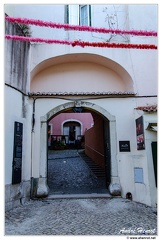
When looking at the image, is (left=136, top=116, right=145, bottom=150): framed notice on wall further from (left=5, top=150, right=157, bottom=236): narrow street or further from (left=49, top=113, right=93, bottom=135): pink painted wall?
(left=49, top=113, right=93, bottom=135): pink painted wall

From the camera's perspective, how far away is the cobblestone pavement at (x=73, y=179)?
7.57 m

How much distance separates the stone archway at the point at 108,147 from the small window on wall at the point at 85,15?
3042 millimetres

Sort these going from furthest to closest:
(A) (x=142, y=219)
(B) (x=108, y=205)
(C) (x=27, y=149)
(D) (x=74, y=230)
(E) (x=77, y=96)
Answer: (E) (x=77, y=96)
(C) (x=27, y=149)
(B) (x=108, y=205)
(A) (x=142, y=219)
(D) (x=74, y=230)

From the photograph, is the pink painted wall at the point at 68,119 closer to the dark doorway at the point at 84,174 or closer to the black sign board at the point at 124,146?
the dark doorway at the point at 84,174

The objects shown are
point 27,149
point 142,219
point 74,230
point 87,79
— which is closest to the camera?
point 74,230

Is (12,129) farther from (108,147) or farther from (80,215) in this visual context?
(108,147)

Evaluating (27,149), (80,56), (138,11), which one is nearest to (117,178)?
(27,149)

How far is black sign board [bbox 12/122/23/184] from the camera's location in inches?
228

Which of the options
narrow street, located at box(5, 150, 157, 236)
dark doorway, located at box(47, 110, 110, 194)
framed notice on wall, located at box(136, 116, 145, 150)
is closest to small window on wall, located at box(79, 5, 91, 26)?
dark doorway, located at box(47, 110, 110, 194)

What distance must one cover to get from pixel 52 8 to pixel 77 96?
134 inches

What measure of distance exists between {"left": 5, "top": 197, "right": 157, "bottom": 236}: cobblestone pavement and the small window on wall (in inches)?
242

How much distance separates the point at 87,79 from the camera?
7918 millimetres

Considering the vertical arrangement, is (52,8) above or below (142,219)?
above

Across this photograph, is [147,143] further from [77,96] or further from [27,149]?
[27,149]
